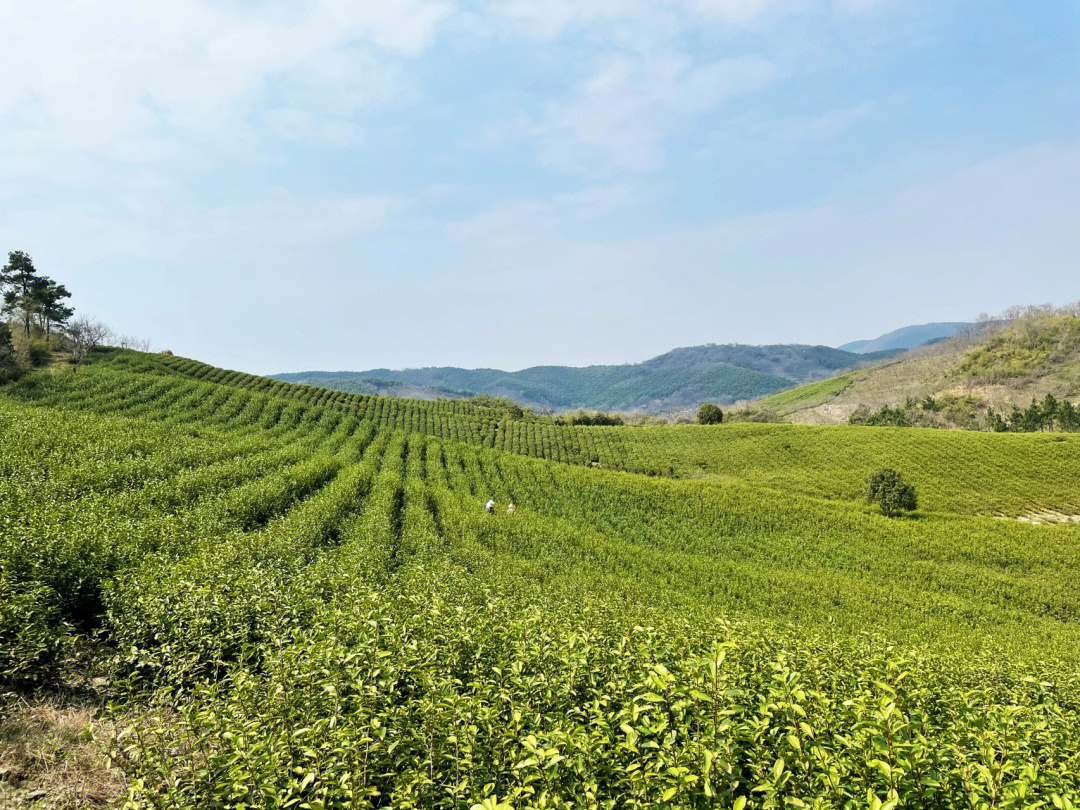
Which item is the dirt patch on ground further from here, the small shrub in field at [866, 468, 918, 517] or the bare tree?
the bare tree

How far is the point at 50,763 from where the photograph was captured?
19.1 feet

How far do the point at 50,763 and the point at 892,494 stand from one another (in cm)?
4490

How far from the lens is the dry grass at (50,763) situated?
5.18 metres

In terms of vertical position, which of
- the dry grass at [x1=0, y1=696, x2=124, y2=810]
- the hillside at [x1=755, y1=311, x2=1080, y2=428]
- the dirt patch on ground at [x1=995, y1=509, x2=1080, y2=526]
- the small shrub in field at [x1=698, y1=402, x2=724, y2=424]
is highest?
the hillside at [x1=755, y1=311, x2=1080, y2=428]

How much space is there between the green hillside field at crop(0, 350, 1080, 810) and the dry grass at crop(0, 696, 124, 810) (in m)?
0.21

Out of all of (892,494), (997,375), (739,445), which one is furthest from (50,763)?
(997,375)

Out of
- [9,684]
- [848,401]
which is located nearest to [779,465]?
[9,684]

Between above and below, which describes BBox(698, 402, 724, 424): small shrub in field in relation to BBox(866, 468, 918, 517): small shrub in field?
above

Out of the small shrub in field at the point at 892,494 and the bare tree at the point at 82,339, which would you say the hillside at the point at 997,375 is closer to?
the small shrub in field at the point at 892,494

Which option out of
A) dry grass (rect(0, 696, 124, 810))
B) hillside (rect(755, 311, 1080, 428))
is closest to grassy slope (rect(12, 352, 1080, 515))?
dry grass (rect(0, 696, 124, 810))

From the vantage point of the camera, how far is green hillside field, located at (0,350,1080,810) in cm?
421

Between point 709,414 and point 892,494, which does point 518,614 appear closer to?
point 892,494

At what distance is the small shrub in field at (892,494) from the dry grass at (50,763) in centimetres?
4440

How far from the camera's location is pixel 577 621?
26.7 ft
